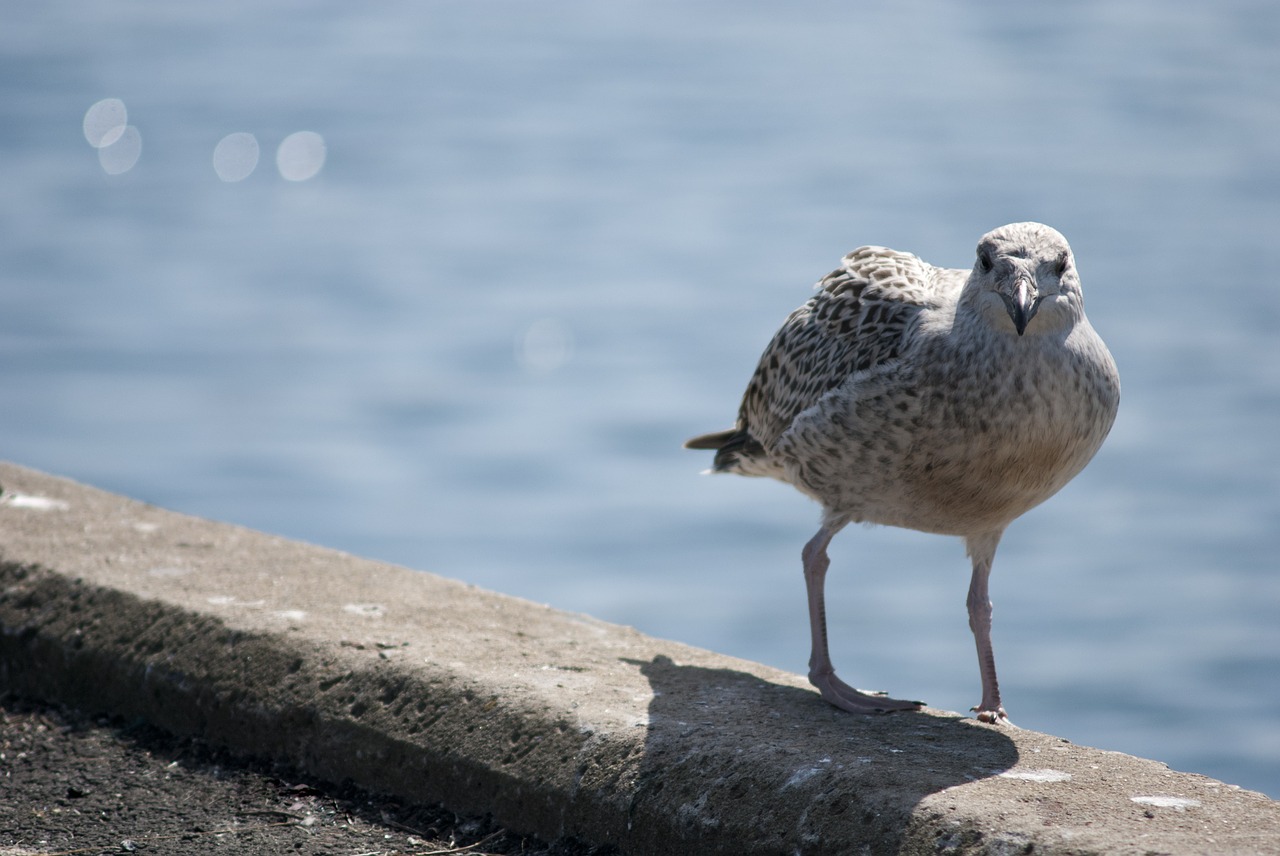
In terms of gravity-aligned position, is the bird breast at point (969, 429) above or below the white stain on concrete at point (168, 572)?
above

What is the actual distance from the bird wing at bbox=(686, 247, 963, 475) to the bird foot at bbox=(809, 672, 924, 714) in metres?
0.80

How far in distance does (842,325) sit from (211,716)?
6.81 feet

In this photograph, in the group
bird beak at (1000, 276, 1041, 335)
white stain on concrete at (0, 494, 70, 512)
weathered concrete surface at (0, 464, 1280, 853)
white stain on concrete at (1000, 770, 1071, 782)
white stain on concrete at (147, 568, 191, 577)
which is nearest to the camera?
weathered concrete surface at (0, 464, 1280, 853)

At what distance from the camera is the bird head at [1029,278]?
3764mm

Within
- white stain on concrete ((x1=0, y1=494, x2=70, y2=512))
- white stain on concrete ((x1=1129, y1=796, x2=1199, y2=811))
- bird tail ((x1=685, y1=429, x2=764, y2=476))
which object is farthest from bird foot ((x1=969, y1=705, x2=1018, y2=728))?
white stain on concrete ((x1=0, y1=494, x2=70, y2=512))

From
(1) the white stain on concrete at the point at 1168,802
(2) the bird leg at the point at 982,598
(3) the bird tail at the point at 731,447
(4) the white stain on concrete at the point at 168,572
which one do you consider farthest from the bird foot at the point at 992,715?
(4) the white stain on concrete at the point at 168,572

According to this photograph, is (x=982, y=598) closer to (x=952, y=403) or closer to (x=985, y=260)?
(x=952, y=403)

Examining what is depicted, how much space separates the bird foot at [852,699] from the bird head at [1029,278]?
1019 mm

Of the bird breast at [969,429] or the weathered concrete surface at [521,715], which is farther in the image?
the bird breast at [969,429]

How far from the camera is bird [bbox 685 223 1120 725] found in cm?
380

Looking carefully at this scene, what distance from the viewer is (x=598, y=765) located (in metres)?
3.55

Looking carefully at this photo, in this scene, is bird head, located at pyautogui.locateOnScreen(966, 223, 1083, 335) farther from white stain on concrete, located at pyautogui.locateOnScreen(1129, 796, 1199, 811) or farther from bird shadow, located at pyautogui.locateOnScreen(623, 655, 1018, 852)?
white stain on concrete, located at pyautogui.locateOnScreen(1129, 796, 1199, 811)

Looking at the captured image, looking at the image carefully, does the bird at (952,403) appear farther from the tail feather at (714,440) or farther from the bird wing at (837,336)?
the tail feather at (714,440)

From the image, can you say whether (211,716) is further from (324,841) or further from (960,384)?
(960,384)
